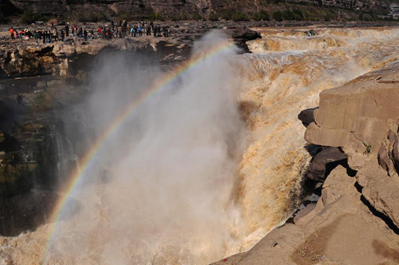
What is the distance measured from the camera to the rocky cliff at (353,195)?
6.45m

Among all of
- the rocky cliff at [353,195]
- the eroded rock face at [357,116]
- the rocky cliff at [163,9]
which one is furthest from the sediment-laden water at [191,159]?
the rocky cliff at [163,9]

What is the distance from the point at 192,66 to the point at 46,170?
311 inches

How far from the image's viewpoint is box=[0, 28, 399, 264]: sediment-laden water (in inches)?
490

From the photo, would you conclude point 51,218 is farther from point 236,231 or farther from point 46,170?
point 236,231

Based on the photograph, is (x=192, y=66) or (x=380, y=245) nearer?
(x=380, y=245)

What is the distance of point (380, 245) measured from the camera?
6.43 meters

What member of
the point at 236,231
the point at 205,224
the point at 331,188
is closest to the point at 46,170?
the point at 205,224

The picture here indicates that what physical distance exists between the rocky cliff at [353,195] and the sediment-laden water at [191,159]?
3.37m

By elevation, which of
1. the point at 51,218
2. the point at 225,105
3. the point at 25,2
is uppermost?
the point at 25,2

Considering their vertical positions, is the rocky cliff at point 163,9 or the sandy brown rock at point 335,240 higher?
the rocky cliff at point 163,9

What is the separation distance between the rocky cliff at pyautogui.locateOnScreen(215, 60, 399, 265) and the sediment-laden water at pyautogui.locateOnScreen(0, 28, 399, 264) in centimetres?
337

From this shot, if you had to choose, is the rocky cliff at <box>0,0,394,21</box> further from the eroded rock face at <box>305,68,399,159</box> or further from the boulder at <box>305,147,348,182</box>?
the eroded rock face at <box>305,68,399,159</box>

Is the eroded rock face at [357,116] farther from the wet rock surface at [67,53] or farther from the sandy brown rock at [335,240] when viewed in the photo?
the wet rock surface at [67,53]

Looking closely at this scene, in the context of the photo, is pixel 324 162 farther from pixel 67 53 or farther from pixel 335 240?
pixel 67 53
